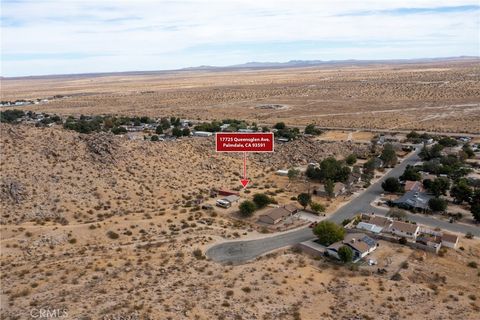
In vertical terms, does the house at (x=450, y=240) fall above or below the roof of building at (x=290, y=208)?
below

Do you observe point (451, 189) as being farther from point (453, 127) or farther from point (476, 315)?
point (453, 127)

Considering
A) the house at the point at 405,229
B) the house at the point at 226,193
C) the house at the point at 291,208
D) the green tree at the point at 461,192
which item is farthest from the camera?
the house at the point at 226,193

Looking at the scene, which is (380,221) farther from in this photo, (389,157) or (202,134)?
(202,134)

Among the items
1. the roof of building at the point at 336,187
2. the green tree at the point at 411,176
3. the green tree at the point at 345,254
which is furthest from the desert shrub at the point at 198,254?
the green tree at the point at 411,176

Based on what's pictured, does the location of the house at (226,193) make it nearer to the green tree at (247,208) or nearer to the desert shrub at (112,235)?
the green tree at (247,208)

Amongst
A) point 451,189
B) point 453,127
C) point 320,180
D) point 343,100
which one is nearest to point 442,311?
point 451,189

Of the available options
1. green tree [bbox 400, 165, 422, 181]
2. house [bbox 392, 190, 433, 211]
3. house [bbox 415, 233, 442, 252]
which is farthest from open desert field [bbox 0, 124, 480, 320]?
green tree [bbox 400, 165, 422, 181]
